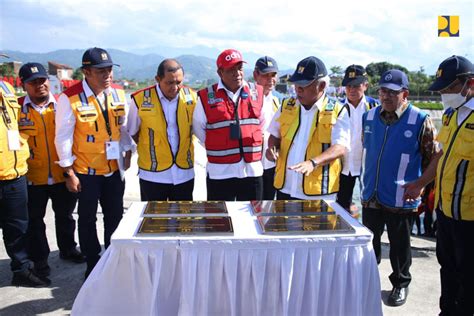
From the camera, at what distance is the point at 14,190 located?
333 centimetres

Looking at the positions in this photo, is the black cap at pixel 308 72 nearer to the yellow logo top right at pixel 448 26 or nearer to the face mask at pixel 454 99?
the face mask at pixel 454 99

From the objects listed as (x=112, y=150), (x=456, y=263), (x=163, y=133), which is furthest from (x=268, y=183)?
(x=456, y=263)

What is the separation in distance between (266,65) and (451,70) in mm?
2436

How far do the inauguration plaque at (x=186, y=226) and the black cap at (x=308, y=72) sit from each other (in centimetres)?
114

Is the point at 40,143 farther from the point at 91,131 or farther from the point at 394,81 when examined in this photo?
the point at 394,81

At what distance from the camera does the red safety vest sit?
339cm

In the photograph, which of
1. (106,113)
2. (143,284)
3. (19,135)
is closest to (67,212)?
(19,135)

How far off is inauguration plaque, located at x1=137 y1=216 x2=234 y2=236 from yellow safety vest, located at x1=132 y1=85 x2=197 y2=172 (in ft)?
3.81

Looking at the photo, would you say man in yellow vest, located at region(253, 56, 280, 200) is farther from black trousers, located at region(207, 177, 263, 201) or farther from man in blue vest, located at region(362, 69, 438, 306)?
man in blue vest, located at region(362, 69, 438, 306)

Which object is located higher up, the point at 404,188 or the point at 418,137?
the point at 418,137

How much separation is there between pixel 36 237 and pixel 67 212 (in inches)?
14.7

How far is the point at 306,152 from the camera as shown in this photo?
2.97 meters

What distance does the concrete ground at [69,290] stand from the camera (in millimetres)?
3125

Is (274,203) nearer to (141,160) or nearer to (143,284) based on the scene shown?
(143,284)
